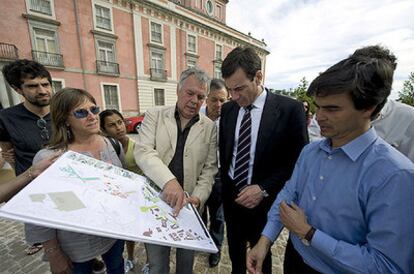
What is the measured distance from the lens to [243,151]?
1.84 meters

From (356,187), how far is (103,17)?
19.0m

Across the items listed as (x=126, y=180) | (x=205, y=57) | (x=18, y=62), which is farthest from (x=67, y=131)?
(x=205, y=57)

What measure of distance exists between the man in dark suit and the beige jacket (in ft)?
0.83

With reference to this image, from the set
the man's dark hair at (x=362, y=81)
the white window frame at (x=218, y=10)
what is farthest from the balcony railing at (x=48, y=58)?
the white window frame at (x=218, y=10)

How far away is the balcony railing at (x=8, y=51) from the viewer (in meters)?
11.3

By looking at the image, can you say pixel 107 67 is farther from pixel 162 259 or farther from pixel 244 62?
pixel 162 259

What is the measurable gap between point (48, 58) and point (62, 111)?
15602 millimetres

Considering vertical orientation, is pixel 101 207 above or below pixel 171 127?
below

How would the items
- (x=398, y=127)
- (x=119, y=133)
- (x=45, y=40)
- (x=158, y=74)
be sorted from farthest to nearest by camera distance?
(x=158, y=74), (x=45, y=40), (x=119, y=133), (x=398, y=127)

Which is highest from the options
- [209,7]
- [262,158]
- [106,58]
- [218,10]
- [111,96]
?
[218,10]

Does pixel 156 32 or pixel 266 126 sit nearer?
pixel 266 126

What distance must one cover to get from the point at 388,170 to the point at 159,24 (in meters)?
20.4

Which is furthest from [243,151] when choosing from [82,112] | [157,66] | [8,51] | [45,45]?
[157,66]

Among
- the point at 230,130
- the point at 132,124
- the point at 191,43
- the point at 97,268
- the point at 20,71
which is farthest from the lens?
the point at 191,43
